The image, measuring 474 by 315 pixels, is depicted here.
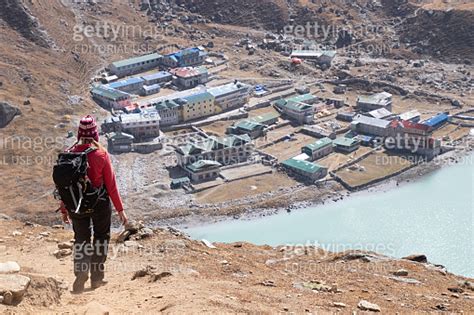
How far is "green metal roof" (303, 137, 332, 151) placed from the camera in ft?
96.1

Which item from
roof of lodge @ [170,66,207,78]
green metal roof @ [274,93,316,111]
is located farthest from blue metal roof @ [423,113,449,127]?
roof of lodge @ [170,66,207,78]

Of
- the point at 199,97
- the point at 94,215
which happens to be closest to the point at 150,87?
the point at 199,97

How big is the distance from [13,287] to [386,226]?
21.1 meters

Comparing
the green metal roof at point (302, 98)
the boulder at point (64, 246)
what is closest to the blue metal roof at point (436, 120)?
the green metal roof at point (302, 98)

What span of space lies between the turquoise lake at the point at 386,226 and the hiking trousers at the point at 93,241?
1638 cm

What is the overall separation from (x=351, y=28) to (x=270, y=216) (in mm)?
25258

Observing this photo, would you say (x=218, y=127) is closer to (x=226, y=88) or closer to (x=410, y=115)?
(x=226, y=88)

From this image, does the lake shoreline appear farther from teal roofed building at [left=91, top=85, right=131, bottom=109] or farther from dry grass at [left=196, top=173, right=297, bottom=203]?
teal roofed building at [left=91, top=85, right=131, bottom=109]

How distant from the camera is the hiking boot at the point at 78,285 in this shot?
218 inches

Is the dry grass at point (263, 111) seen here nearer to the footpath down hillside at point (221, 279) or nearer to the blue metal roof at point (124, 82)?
the blue metal roof at point (124, 82)

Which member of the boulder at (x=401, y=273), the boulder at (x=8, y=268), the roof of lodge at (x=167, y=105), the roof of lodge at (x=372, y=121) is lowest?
the roof of lodge at (x=372, y=121)

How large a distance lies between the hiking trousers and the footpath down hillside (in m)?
0.22

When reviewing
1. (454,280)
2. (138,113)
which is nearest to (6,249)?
(454,280)

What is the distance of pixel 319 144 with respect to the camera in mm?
29672
